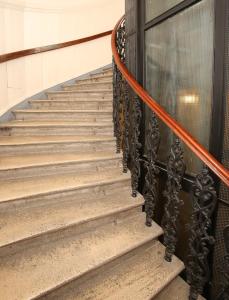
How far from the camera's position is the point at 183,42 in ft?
6.57

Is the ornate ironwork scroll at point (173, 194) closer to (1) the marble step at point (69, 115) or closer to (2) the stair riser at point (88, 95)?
(1) the marble step at point (69, 115)

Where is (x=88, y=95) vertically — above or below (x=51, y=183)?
above

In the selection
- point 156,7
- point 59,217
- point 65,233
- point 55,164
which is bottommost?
point 65,233

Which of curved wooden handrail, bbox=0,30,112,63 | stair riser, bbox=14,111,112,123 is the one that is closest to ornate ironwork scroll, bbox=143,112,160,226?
stair riser, bbox=14,111,112,123

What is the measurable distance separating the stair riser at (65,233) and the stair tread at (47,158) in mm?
693

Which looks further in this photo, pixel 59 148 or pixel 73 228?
pixel 59 148

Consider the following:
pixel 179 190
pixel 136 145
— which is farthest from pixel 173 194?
pixel 136 145

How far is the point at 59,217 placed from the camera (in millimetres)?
1936

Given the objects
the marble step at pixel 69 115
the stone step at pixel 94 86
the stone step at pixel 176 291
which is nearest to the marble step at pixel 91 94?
the stone step at pixel 94 86

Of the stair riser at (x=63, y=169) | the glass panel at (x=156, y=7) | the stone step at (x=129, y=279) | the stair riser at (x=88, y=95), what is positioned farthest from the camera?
the stair riser at (x=88, y=95)

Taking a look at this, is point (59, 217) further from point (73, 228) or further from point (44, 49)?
point (44, 49)

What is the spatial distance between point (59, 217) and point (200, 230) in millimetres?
1068

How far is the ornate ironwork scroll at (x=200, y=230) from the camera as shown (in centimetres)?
152

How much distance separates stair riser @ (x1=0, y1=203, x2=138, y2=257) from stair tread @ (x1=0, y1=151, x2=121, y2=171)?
69 centimetres
